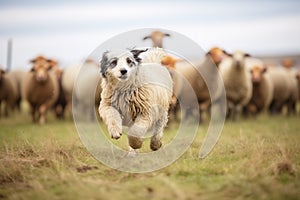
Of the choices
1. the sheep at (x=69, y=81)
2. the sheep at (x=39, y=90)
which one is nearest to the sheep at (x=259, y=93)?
the sheep at (x=69, y=81)

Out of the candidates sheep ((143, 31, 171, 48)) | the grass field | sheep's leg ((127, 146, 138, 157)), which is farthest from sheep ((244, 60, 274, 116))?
sheep's leg ((127, 146, 138, 157))

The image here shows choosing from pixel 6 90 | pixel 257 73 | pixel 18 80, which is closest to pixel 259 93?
pixel 257 73

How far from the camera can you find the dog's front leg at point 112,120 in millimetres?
6281

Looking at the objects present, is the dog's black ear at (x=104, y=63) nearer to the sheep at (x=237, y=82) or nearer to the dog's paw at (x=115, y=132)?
the dog's paw at (x=115, y=132)

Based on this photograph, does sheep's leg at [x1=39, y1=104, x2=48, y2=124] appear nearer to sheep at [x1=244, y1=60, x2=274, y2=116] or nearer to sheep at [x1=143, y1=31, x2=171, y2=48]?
sheep at [x1=143, y1=31, x2=171, y2=48]

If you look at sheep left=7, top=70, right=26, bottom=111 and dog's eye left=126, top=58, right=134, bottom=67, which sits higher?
dog's eye left=126, top=58, right=134, bottom=67

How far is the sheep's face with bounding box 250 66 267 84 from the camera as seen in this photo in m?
16.0

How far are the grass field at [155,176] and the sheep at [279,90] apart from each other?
1102cm

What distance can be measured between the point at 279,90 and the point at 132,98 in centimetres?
1258

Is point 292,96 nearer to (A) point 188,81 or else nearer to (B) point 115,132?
(A) point 188,81

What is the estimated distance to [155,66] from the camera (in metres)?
7.55

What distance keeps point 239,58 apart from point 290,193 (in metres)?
10.3

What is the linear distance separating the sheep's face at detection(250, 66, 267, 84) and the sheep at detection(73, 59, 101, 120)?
499cm

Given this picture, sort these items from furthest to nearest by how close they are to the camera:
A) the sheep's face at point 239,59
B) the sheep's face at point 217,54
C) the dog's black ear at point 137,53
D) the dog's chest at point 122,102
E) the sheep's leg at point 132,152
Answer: the sheep's face at point 217,54, the sheep's face at point 239,59, the sheep's leg at point 132,152, the dog's chest at point 122,102, the dog's black ear at point 137,53
